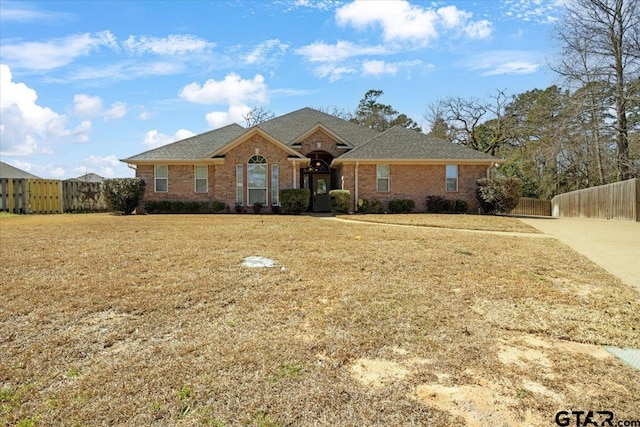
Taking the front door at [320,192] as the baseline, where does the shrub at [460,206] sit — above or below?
below

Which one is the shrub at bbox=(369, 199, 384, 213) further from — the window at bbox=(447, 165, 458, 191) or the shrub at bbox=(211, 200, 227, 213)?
the shrub at bbox=(211, 200, 227, 213)

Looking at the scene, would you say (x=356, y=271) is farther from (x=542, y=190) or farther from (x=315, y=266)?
(x=542, y=190)

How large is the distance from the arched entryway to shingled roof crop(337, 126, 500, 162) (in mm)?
2684

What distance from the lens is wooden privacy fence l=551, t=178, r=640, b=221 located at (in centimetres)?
1599

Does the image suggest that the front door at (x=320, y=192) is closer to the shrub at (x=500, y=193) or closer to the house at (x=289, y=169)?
the house at (x=289, y=169)


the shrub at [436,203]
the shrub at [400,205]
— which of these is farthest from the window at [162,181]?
the shrub at [436,203]

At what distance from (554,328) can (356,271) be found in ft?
9.77

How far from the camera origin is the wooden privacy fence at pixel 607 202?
630 inches

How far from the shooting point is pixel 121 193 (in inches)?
805

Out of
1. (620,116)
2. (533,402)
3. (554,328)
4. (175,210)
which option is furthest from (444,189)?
(533,402)

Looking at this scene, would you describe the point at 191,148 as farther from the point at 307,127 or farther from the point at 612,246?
the point at 612,246

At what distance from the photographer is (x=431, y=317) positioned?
184 inches

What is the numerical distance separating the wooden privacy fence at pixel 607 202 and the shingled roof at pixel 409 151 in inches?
191

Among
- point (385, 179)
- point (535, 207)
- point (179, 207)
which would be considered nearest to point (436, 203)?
point (385, 179)
